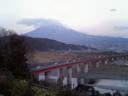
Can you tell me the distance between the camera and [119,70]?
2384 inches

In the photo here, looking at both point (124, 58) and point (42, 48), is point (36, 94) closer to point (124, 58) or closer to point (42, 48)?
point (124, 58)

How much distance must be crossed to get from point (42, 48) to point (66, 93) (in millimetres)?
103168

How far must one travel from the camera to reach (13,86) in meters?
9.56

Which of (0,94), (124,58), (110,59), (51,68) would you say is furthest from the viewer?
(124,58)

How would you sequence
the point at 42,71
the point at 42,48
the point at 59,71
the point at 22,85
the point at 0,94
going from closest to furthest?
the point at 0,94, the point at 22,85, the point at 42,71, the point at 59,71, the point at 42,48

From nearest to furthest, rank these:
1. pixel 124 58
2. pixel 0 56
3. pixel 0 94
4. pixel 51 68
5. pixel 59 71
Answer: pixel 0 94 → pixel 0 56 → pixel 51 68 → pixel 59 71 → pixel 124 58

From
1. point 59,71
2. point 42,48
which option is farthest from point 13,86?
point 42,48

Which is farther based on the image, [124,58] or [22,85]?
[124,58]

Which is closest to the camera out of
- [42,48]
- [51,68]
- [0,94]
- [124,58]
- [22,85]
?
[0,94]

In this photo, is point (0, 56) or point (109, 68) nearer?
point (0, 56)

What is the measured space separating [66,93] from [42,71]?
2453 centimetres

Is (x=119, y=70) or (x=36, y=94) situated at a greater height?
(x=36, y=94)

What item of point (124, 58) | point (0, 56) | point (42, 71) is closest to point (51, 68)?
point (42, 71)

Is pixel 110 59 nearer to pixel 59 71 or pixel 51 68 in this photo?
pixel 59 71
